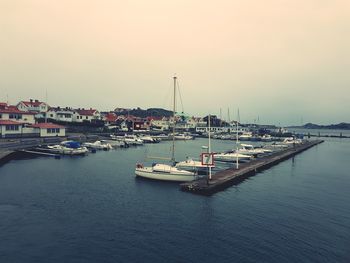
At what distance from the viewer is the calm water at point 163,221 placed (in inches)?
808

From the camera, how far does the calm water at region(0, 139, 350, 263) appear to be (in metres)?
20.5

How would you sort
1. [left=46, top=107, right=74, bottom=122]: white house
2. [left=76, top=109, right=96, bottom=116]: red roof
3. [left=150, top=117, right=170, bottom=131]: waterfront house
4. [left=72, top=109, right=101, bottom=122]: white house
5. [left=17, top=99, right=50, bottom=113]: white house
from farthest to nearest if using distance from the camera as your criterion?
[left=150, top=117, right=170, bottom=131]: waterfront house, [left=76, top=109, right=96, bottom=116]: red roof, [left=72, top=109, right=101, bottom=122]: white house, [left=46, top=107, right=74, bottom=122]: white house, [left=17, top=99, right=50, bottom=113]: white house

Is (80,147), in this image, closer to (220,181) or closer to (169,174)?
(169,174)

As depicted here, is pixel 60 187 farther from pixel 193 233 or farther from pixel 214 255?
pixel 214 255

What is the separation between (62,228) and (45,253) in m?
4.38

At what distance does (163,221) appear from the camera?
2655 cm

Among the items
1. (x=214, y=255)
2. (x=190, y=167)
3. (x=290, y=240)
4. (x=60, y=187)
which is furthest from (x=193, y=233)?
(x=190, y=167)

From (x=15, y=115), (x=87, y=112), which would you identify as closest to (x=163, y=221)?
(x=15, y=115)

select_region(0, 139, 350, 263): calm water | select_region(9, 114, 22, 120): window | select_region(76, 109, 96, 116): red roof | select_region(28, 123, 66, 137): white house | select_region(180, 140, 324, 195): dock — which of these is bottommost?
select_region(0, 139, 350, 263): calm water

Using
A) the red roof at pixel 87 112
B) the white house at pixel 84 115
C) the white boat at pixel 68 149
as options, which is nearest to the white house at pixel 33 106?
the white house at pixel 84 115

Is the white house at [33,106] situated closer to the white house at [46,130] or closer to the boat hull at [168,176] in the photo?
the white house at [46,130]

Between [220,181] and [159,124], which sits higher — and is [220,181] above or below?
below

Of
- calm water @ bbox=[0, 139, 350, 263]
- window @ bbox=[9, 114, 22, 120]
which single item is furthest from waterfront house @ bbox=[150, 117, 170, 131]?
calm water @ bbox=[0, 139, 350, 263]

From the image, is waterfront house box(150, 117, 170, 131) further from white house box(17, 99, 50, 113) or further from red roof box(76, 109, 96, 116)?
white house box(17, 99, 50, 113)
